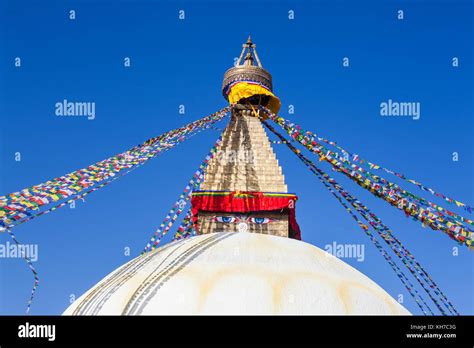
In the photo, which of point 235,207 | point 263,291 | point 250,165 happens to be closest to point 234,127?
point 250,165

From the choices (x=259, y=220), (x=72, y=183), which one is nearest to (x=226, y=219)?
(x=259, y=220)

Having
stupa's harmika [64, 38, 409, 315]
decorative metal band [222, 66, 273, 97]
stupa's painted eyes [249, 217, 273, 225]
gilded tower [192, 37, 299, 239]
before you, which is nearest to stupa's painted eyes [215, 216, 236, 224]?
gilded tower [192, 37, 299, 239]

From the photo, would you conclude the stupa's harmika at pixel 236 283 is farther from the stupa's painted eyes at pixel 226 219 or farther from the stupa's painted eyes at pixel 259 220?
the stupa's painted eyes at pixel 259 220

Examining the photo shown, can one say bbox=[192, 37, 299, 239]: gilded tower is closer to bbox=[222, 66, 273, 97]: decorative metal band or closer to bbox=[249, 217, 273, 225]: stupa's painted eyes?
bbox=[249, 217, 273, 225]: stupa's painted eyes

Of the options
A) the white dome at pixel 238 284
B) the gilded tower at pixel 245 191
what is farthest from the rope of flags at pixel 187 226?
the white dome at pixel 238 284

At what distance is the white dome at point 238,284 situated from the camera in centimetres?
407

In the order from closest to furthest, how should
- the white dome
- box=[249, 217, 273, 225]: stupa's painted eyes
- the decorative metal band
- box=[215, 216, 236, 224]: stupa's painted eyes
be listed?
the white dome, box=[215, 216, 236, 224]: stupa's painted eyes, box=[249, 217, 273, 225]: stupa's painted eyes, the decorative metal band

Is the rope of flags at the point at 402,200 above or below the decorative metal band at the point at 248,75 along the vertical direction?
below

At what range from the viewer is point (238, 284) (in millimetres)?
4211

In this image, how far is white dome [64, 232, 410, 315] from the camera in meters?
4.07

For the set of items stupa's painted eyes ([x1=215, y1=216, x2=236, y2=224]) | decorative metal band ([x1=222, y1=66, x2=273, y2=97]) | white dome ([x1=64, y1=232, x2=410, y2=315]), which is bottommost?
white dome ([x1=64, y1=232, x2=410, y2=315])

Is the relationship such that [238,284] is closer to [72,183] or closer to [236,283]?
[236,283]

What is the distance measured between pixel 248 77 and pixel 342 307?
9.67m
